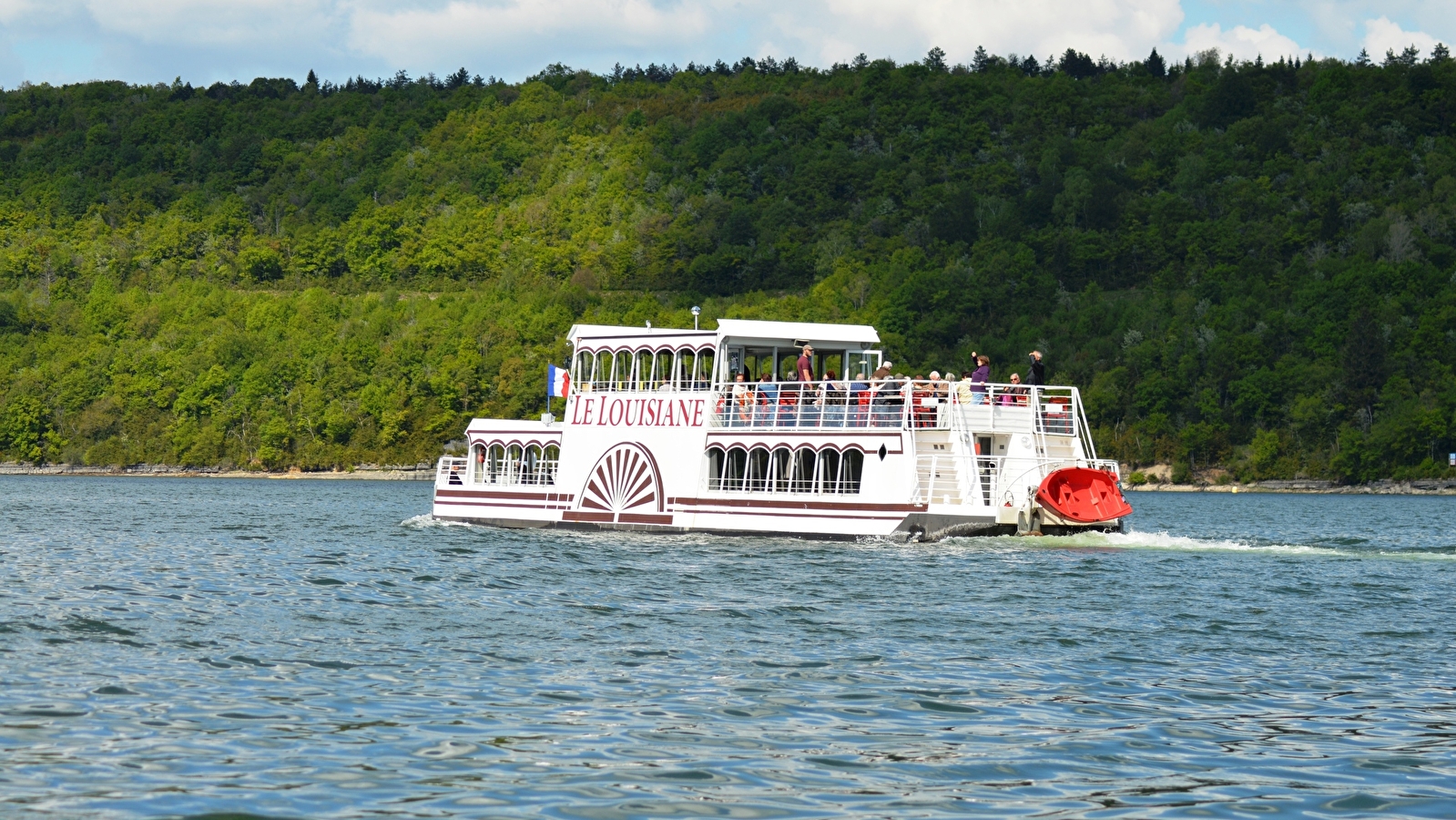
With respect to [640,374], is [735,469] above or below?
below

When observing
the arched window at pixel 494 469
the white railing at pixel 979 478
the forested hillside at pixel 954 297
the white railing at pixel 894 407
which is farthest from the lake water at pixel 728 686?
the forested hillside at pixel 954 297

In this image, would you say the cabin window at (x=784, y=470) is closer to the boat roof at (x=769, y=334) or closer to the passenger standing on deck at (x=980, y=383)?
the boat roof at (x=769, y=334)

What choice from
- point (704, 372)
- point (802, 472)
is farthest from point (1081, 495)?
point (704, 372)

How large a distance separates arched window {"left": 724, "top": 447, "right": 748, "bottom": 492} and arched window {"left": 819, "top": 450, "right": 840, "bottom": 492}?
2087 millimetres

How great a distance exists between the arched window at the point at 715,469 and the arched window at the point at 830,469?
250 cm

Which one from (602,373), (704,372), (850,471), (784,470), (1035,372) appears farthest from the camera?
(602,373)

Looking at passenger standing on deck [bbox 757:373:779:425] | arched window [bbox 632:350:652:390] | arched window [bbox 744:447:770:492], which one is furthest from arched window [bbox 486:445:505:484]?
passenger standing on deck [bbox 757:373:779:425]

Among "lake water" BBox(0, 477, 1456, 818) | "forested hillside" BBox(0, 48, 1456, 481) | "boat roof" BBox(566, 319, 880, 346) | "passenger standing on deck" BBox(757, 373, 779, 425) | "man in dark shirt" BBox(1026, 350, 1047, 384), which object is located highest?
"forested hillside" BBox(0, 48, 1456, 481)

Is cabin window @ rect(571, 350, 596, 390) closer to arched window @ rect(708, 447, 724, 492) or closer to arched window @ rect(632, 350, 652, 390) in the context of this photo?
arched window @ rect(632, 350, 652, 390)

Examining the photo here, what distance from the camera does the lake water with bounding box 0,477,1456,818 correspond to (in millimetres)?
13328

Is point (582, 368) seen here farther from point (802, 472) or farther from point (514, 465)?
point (802, 472)

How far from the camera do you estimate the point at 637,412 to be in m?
40.9

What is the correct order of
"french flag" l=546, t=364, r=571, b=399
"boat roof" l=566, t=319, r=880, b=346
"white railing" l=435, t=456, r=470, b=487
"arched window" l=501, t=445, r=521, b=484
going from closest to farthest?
"boat roof" l=566, t=319, r=880, b=346 → "french flag" l=546, t=364, r=571, b=399 → "arched window" l=501, t=445, r=521, b=484 → "white railing" l=435, t=456, r=470, b=487

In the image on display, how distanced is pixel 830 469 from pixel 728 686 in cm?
2108
